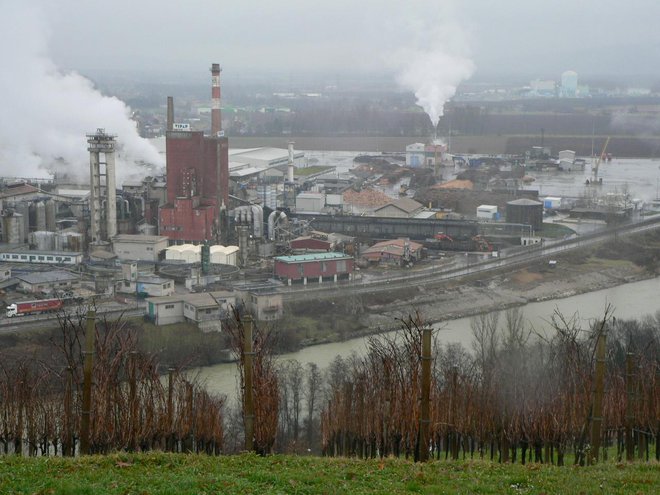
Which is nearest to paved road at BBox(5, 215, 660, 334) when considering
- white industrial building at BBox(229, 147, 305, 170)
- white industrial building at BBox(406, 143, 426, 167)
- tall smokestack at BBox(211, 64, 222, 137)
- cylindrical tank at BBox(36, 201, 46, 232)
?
cylindrical tank at BBox(36, 201, 46, 232)

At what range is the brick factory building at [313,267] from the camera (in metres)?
8.18

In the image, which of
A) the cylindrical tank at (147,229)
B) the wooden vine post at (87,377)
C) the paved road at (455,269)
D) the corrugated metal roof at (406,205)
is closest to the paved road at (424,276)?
the paved road at (455,269)

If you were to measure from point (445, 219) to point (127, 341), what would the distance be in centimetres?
787

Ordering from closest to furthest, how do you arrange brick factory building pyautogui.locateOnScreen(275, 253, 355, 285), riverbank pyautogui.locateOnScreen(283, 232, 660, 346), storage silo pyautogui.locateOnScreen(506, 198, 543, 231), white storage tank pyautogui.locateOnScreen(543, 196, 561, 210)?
riverbank pyautogui.locateOnScreen(283, 232, 660, 346)
brick factory building pyautogui.locateOnScreen(275, 253, 355, 285)
storage silo pyautogui.locateOnScreen(506, 198, 543, 231)
white storage tank pyautogui.locateOnScreen(543, 196, 561, 210)

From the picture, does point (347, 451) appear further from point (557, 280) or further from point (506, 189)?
point (506, 189)

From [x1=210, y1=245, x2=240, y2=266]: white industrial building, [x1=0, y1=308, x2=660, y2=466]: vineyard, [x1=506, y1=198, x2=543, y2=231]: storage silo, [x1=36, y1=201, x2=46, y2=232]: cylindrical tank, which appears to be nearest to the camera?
[x1=0, y1=308, x2=660, y2=466]: vineyard

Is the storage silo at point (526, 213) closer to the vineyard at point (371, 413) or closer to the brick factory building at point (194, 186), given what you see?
the brick factory building at point (194, 186)

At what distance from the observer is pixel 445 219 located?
10.8 meters

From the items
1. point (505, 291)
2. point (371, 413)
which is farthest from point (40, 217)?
point (371, 413)

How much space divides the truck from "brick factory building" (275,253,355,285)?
6.04 feet

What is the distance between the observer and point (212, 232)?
31.0 ft

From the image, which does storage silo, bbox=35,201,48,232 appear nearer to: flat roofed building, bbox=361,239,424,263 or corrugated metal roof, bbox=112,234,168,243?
corrugated metal roof, bbox=112,234,168,243

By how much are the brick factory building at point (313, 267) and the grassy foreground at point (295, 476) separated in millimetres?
5743

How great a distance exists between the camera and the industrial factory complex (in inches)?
302
